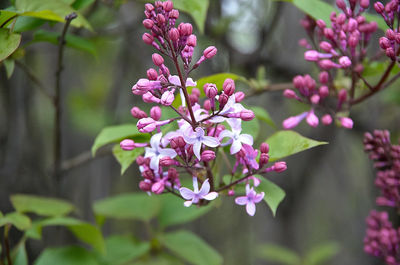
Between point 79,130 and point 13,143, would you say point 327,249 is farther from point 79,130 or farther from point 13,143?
point 79,130

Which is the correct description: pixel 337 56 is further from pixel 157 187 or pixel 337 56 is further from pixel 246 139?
pixel 157 187

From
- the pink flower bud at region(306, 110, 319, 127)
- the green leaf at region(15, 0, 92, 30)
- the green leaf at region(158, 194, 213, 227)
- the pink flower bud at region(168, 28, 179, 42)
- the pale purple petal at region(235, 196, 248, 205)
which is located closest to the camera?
the pink flower bud at region(168, 28, 179, 42)

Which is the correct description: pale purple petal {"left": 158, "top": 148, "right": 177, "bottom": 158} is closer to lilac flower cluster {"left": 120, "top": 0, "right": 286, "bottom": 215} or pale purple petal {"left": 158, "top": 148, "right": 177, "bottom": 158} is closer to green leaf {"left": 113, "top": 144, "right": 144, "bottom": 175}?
lilac flower cluster {"left": 120, "top": 0, "right": 286, "bottom": 215}

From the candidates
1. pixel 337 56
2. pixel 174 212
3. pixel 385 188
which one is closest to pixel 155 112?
pixel 337 56

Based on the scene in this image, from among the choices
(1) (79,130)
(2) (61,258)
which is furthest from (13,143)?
(1) (79,130)

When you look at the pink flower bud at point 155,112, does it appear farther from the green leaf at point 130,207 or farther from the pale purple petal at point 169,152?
the green leaf at point 130,207

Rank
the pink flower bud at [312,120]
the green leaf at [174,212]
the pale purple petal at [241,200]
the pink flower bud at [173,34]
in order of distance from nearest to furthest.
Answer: the pink flower bud at [173,34] < the pale purple petal at [241,200] < the pink flower bud at [312,120] < the green leaf at [174,212]

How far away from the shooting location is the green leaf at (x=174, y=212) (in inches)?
72.9

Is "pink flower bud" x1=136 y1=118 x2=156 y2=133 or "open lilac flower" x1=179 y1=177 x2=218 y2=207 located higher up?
"pink flower bud" x1=136 y1=118 x2=156 y2=133

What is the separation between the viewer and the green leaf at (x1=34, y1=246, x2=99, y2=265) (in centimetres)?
153

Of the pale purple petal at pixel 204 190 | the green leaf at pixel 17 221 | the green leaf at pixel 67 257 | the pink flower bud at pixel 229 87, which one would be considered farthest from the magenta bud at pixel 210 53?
the green leaf at pixel 67 257

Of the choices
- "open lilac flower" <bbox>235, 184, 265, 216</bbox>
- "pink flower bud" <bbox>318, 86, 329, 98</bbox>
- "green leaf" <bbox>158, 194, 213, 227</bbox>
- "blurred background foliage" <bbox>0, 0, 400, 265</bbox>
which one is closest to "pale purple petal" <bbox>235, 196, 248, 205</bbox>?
"open lilac flower" <bbox>235, 184, 265, 216</bbox>

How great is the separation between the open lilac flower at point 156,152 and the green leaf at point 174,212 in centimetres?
76

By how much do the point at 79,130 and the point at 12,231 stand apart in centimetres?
150
